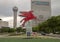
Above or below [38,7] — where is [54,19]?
below

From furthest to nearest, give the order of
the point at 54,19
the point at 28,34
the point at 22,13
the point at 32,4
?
the point at 32,4, the point at 54,19, the point at 22,13, the point at 28,34

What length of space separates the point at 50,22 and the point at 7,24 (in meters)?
33.8

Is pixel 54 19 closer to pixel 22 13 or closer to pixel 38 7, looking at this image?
pixel 22 13

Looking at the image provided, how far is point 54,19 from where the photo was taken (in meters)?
47.2

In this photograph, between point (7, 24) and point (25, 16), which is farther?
point (7, 24)

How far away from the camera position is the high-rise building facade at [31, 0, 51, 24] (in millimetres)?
74887

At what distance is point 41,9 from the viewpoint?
3061 inches

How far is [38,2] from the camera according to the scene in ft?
253

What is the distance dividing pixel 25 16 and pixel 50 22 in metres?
17.5

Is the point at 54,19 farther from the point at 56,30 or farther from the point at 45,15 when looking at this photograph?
the point at 45,15

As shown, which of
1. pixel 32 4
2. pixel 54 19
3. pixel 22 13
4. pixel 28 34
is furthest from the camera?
pixel 32 4

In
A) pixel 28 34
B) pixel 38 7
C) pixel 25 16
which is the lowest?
pixel 28 34

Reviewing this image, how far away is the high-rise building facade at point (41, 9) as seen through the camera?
74.9 meters

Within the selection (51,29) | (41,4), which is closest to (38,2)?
(41,4)
